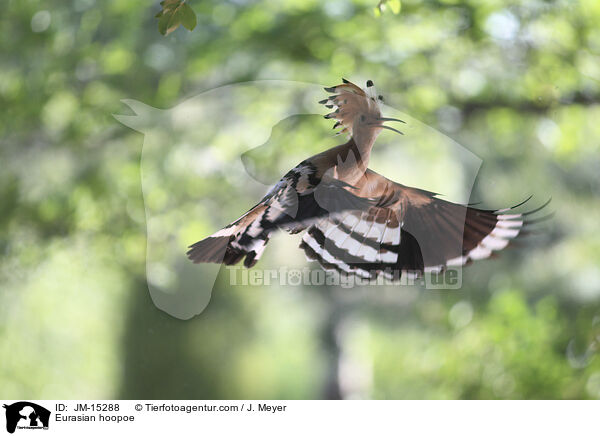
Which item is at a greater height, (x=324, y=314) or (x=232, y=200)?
(x=232, y=200)

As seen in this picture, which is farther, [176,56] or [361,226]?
[176,56]

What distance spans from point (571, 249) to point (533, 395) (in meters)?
0.24

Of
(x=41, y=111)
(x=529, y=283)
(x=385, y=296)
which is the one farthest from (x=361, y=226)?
(x=41, y=111)

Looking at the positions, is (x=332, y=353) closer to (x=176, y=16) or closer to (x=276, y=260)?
(x=276, y=260)

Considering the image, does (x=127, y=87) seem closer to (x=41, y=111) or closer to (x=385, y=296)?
(x=41, y=111)

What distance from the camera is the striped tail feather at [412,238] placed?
737 millimetres

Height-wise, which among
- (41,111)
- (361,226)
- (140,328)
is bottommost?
(140,328)

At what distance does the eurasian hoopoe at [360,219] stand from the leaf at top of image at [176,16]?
23 cm

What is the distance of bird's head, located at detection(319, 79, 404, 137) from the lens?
29.9 inches

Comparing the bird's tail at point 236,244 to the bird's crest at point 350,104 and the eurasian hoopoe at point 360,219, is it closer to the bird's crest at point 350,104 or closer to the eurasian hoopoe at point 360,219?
the eurasian hoopoe at point 360,219

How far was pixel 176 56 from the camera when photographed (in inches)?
33.2
